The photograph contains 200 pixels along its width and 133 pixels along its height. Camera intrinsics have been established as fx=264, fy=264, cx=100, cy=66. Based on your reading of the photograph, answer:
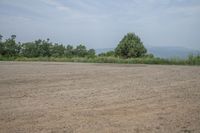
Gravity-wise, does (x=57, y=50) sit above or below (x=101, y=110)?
above

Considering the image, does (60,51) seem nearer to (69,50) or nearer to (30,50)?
(69,50)

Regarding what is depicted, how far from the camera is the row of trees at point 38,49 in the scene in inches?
1485

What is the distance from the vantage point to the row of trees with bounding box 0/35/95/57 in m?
37.7

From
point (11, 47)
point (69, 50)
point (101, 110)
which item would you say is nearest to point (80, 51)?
point (69, 50)

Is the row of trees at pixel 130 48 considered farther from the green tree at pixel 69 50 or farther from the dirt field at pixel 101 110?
the dirt field at pixel 101 110

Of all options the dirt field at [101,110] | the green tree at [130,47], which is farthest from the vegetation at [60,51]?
the dirt field at [101,110]

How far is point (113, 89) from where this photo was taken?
362 inches

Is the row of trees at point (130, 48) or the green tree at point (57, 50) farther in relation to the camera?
the green tree at point (57, 50)

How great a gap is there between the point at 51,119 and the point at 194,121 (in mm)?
2892

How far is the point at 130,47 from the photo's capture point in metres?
32.0

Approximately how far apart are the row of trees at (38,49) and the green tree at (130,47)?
645cm

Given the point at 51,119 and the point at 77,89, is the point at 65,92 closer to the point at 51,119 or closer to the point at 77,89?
the point at 77,89

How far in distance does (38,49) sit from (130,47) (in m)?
14.2

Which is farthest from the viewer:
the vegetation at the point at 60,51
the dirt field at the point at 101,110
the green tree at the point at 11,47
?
the green tree at the point at 11,47
